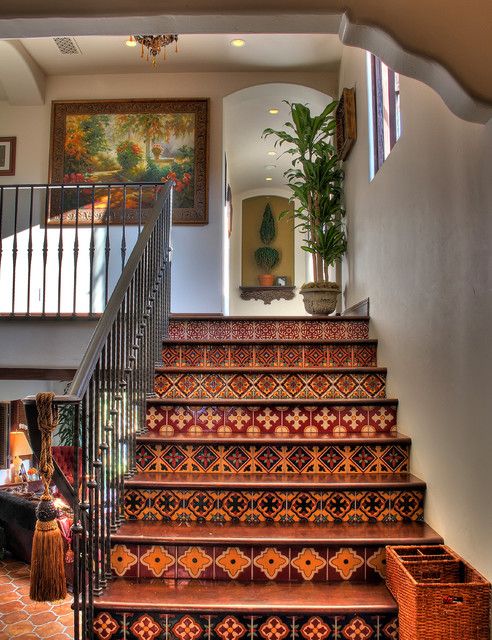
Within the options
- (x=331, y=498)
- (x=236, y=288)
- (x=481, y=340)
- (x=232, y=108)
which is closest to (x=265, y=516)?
(x=331, y=498)

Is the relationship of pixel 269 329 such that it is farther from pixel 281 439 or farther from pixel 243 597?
pixel 243 597

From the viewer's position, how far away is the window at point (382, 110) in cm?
351

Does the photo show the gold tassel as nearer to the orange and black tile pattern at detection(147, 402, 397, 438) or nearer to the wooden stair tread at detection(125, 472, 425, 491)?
the wooden stair tread at detection(125, 472, 425, 491)

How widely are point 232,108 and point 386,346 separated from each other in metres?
3.87

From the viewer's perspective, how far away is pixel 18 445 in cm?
977

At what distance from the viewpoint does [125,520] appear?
265cm

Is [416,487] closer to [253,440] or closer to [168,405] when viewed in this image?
[253,440]

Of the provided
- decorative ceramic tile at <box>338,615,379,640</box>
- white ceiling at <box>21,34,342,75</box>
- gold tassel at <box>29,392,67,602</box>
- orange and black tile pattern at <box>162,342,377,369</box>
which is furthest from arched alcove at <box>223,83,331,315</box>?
decorative ceramic tile at <box>338,615,379,640</box>

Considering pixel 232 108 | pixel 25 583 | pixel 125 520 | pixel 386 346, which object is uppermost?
pixel 232 108

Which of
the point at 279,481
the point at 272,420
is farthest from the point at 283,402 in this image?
the point at 279,481

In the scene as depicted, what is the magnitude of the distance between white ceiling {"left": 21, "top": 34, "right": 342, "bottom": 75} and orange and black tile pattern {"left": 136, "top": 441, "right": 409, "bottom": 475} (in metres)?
4.00

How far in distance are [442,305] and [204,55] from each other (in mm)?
4252

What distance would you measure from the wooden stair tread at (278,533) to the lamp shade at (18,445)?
7.88 m

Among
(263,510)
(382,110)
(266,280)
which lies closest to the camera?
(263,510)
